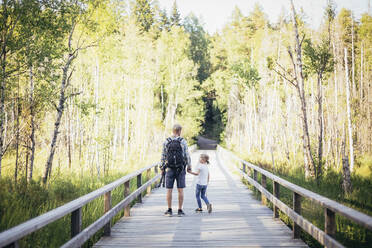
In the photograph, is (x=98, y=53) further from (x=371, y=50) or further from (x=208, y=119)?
(x=208, y=119)

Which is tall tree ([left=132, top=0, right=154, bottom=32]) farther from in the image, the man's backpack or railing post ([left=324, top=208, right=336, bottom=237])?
railing post ([left=324, top=208, right=336, bottom=237])

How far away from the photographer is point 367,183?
6641mm

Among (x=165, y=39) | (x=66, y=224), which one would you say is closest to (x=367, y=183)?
(x=66, y=224)

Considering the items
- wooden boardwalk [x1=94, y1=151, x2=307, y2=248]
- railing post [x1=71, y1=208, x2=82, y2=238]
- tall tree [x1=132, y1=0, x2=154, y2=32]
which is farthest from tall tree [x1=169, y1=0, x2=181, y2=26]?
railing post [x1=71, y1=208, x2=82, y2=238]

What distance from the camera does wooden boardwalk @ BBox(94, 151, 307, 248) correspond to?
3719mm

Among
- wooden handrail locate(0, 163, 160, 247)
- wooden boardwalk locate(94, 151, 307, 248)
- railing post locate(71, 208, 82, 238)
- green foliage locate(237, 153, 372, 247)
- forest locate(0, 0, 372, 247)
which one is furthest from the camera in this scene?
forest locate(0, 0, 372, 247)

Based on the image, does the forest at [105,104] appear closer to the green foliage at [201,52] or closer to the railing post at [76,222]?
the railing post at [76,222]

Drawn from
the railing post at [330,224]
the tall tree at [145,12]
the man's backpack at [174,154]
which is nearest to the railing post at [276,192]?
the man's backpack at [174,154]

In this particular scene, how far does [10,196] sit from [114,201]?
209 centimetres

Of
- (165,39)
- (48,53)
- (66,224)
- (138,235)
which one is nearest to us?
(66,224)

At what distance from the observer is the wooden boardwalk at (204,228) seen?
12.2 feet

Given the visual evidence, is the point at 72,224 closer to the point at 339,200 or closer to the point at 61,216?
the point at 61,216

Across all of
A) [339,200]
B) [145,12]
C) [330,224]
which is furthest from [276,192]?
[145,12]

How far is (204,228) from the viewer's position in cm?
441
